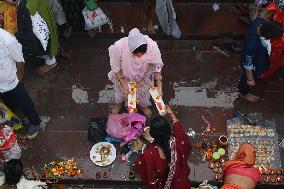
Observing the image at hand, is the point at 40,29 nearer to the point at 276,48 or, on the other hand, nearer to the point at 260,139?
the point at 276,48

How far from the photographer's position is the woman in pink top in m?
5.38

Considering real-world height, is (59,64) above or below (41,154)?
above

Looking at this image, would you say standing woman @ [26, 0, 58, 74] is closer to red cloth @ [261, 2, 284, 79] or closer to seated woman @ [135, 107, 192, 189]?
seated woman @ [135, 107, 192, 189]

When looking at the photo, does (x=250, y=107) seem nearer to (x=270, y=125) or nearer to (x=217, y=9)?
(x=270, y=125)

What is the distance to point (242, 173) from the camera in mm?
4691

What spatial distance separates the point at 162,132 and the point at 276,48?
8.48 ft

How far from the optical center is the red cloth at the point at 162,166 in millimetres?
4867

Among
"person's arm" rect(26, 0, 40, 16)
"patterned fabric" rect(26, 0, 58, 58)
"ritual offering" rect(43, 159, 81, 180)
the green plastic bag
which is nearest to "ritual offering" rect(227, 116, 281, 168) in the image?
"ritual offering" rect(43, 159, 81, 180)

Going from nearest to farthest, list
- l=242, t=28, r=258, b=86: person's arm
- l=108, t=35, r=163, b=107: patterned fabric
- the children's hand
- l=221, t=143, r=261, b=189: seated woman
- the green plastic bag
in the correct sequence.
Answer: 1. l=221, t=143, r=261, b=189: seated woman
2. l=108, t=35, r=163, b=107: patterned fabric
3. l=242, t=28, r=258, b=86: person's arm
4. the children's hand
5. the green plastic bag

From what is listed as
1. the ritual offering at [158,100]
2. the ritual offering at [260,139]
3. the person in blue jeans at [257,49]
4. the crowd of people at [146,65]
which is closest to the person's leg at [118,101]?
the crowd of people at [146,65]

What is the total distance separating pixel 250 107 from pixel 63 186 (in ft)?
9.78

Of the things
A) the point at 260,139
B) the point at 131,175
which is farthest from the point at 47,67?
the point at 260,139

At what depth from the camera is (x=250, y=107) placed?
267 inches

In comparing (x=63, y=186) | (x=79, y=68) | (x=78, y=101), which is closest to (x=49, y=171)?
(x=63, y=186)
